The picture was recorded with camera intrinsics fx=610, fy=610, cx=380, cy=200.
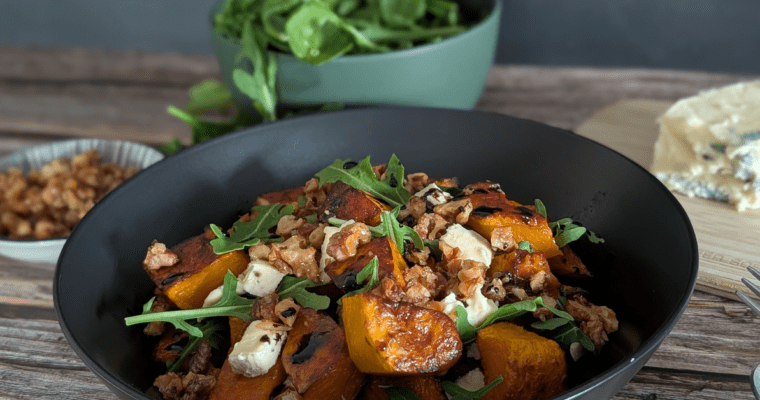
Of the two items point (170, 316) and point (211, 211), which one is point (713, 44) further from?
point (170, 316)

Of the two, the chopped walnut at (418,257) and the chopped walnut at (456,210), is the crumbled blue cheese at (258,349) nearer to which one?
the chopped walnut at (418,257)

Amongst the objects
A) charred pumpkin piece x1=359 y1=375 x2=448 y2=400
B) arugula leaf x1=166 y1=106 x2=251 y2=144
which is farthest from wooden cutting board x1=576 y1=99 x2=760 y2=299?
arugula leaf x1=166 y1=106 x2=251 y2=144

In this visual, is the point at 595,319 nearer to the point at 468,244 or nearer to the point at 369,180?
the point at 468,244

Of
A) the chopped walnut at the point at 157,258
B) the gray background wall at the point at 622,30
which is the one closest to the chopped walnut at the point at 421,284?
the chopped walnut at the point at 157,258

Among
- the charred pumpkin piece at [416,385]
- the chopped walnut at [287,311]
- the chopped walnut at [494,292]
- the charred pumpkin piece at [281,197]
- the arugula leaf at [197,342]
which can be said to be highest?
the chopped walnut at [494,292]

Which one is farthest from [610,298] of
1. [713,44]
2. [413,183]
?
[713,44]
